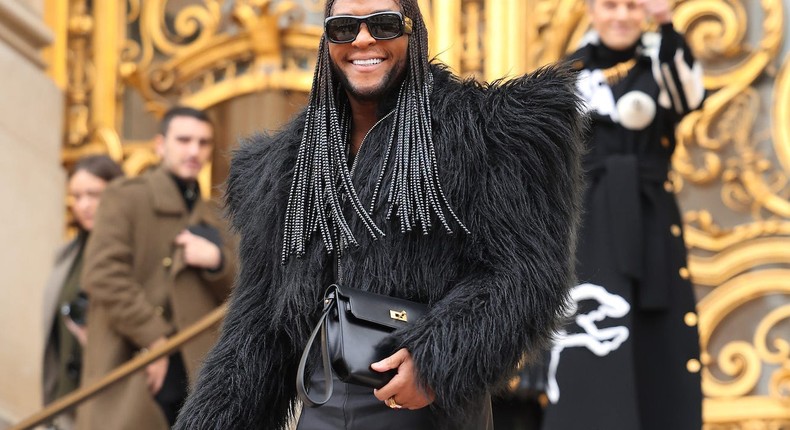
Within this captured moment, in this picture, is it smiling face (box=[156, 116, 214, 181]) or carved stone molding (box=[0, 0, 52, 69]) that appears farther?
carved stone molding (box=[0, 0, 52, 69])

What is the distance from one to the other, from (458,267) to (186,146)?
3517 mm

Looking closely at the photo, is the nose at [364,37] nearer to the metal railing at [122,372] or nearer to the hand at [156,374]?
the metal railing at [122,372]

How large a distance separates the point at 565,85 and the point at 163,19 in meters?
5.28

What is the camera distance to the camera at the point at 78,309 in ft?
22.1

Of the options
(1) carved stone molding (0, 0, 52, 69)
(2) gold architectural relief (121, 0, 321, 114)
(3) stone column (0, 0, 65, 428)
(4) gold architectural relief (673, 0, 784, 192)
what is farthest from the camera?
(2) gold architectural relief (121, 0, 321, 114)

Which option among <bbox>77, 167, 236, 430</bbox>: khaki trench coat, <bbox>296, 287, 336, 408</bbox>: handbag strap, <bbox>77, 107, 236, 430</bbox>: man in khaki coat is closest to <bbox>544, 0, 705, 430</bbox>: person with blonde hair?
<bbox>77, 167, 236, 430</bbox>: khaki trench coat

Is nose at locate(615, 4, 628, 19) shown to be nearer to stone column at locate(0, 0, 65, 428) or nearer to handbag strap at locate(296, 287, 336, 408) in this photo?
handbag strap at locate(296, 287, 336, 408)

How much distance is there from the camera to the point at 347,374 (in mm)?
3090

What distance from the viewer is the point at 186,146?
6629 millimetres

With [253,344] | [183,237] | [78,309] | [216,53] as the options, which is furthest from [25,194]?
[253,344]

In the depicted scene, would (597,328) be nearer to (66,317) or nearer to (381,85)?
(381,85)

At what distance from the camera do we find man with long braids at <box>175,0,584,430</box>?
3154 mm

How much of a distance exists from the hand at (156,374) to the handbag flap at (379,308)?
3334 mm

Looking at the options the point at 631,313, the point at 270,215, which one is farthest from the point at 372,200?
the point at 631,313
